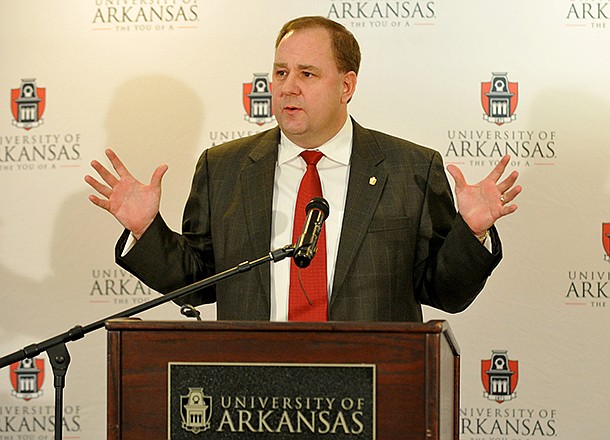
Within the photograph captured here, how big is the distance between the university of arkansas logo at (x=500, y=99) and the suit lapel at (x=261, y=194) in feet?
3.50

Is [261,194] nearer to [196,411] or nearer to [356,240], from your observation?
[356,240]

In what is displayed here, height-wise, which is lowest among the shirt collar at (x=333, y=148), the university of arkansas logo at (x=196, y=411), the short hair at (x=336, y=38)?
the university of arkansas logo at (x=196, y=411)

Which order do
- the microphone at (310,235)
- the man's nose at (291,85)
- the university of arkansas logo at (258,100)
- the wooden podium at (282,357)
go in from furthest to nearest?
1. the university of arkansas logo at (258,100)
2. the man's nose at (291,85)
3. the microphone at (310,235)
4. the wooden podium at (282,357)

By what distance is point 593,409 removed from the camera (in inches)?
147

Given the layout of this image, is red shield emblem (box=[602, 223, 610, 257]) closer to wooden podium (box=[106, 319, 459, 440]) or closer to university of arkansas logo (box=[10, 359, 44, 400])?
wooden podium (box=[106, 319, 459, 440])

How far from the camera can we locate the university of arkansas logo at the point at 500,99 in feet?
12.5

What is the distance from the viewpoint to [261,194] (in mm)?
2951

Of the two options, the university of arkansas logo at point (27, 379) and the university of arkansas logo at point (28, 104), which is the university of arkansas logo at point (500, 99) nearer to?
the university of arkansas logo at point (28, 104)

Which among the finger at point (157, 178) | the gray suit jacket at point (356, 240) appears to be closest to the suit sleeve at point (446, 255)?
the gray suit jacket at point (356, 240)

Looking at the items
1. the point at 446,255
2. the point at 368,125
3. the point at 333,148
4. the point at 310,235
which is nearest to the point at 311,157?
the point at 333,148

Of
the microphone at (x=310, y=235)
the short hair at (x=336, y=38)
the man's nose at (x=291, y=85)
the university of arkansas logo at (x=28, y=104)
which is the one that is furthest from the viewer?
the university of arkansas logo at (x=28, y=104)

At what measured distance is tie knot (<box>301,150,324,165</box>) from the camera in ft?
9.79

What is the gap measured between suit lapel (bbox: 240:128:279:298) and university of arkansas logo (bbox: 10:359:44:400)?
1.50m

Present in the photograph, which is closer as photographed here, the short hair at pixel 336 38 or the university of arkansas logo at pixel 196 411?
the university of arkansas logo at pixel 196 411
